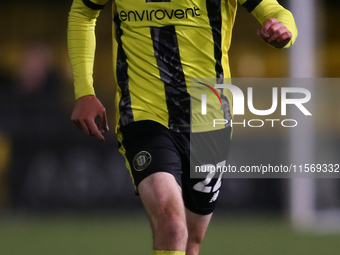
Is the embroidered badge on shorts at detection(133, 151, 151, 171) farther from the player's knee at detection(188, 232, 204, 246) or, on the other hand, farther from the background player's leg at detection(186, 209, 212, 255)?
the player's knee at detection(188, 232, 204, 246)

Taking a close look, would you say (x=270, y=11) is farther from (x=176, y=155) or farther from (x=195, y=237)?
(x=195, y=237)

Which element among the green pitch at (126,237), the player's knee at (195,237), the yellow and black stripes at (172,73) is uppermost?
the yellow and black stripes at (172,73)

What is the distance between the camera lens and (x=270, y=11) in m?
2.81

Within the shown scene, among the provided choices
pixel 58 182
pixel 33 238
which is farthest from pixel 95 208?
pixel 33 238

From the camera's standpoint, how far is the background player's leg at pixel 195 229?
3.33m

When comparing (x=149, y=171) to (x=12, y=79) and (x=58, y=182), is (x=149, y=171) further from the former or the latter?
(x=12, y=79)

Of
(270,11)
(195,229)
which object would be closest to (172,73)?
(270,11)

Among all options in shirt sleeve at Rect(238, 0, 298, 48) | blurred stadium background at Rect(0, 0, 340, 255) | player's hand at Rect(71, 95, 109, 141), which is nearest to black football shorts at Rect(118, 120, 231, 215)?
player's hand at Rect(71, 95, 109, 141)

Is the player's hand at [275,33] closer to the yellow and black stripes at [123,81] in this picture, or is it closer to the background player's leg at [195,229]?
the yellow and black stripes at [123,81]

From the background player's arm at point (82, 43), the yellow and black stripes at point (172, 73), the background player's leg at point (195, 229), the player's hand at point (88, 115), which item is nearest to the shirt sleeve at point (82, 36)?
the background player's arm at point (82, 43)

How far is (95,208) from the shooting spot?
6969 mm

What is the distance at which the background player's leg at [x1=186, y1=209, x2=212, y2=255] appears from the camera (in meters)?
3.33

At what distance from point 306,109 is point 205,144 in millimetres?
4923

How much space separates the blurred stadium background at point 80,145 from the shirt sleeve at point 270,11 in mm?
3992
